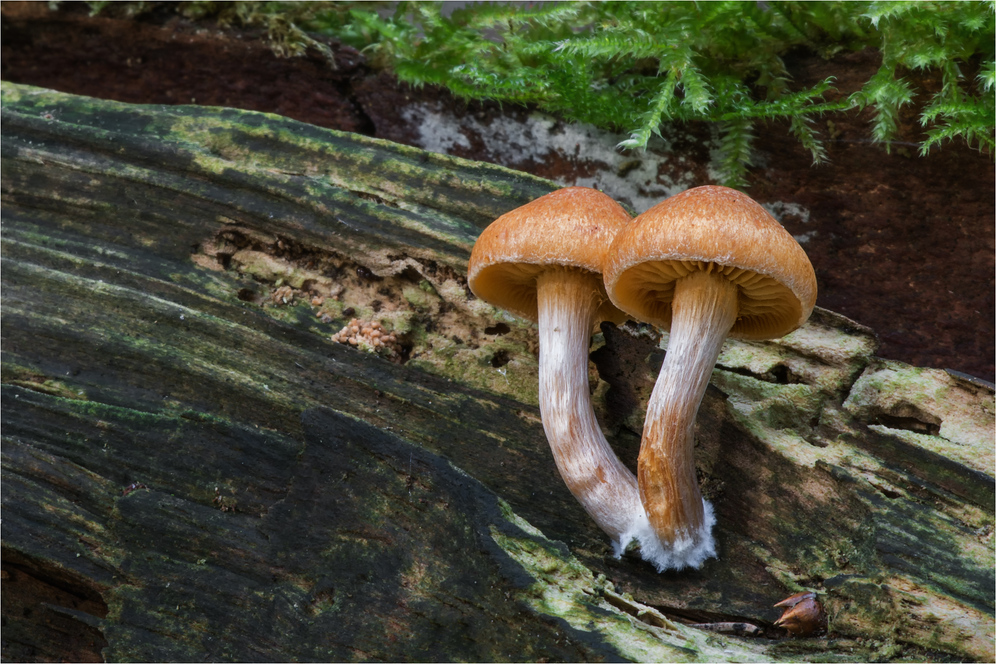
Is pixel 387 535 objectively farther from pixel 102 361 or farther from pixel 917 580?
pixel 917 580

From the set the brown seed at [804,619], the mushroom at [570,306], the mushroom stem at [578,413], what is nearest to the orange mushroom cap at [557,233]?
the mushroom at [570,306]

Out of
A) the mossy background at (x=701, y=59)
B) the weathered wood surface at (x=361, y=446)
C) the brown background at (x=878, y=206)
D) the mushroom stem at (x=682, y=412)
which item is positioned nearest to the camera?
the weathered wood surface at (x=361, y=446)

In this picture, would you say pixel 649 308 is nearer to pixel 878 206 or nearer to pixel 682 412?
pixel 682 412

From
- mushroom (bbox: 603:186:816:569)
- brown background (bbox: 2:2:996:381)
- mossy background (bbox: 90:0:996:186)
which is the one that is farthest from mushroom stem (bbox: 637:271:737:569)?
brown background (bbox: 2:2:996:381)

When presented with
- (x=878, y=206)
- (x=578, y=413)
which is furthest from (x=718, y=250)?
(x=878, y=206)

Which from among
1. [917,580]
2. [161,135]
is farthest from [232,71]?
[917,580]

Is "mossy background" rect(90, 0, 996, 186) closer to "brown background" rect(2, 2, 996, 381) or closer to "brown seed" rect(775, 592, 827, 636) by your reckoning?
"brown background" rect(2, 2, 996, 381)

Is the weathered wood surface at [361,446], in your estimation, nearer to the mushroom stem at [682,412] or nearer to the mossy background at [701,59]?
the mushroom stem at [682,412]
